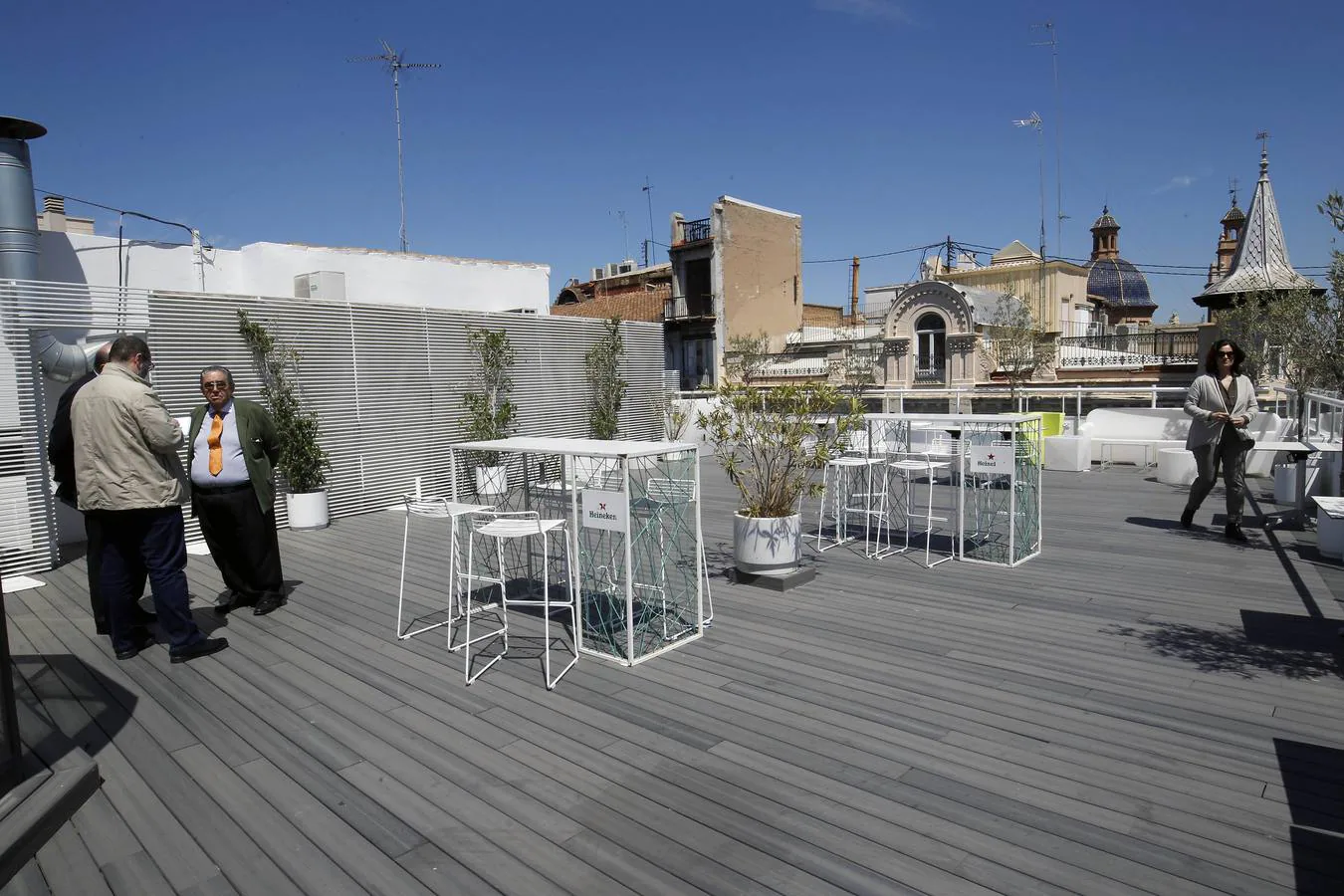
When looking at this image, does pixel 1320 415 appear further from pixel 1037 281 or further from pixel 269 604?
pixel 1037 281

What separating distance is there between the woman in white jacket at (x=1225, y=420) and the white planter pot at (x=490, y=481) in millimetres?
5703

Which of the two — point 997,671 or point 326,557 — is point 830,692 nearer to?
point 997,671

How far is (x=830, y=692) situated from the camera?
3.90 metres

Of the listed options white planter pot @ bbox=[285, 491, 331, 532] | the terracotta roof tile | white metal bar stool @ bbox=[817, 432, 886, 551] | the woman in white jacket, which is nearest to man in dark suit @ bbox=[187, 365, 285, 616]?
white planter pot @ bbox=[285, 491, 331, 532]

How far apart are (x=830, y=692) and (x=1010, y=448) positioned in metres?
3.08

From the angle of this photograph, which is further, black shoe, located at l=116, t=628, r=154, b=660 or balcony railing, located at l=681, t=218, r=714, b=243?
balcony railing, located at l=681, t=218, r=714, b=243

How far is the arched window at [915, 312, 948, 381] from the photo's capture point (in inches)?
981

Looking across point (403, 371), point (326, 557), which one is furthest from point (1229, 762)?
point (403, 371)

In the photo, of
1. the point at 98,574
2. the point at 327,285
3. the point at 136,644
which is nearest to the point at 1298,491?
the point at 136,644

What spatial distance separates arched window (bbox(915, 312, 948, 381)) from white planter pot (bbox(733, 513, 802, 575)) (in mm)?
20577

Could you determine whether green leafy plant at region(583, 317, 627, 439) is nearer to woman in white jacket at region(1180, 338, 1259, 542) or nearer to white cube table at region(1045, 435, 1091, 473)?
white cube table at region(1045, 435, 1091, 473)

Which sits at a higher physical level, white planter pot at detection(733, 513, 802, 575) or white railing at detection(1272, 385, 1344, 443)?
white railing at detection(1272, 385, 1344, 443)

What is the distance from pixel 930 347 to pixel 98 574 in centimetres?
2360

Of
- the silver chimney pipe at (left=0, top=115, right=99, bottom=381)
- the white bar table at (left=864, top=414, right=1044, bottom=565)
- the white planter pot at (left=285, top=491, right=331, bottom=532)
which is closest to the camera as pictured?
the white bar table at (left=864, top=414, right=1044, bottom=565)
